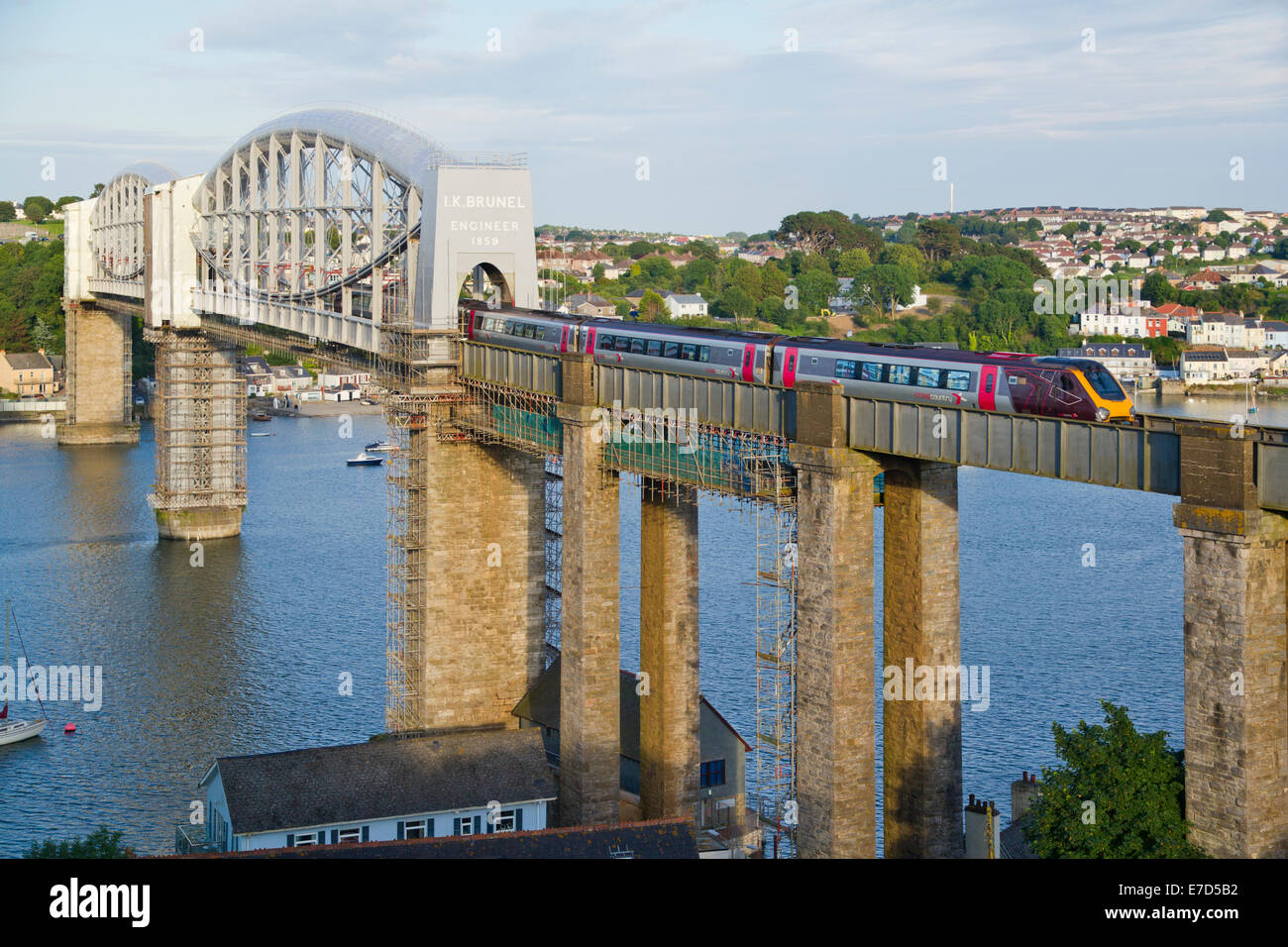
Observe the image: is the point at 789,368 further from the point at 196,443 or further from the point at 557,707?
the point at 196,443

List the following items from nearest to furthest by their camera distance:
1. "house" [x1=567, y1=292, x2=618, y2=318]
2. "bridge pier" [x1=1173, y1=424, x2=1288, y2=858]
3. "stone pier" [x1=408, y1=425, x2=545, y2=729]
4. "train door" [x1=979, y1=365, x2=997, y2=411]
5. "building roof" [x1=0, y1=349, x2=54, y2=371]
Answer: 1. "bridge pier" [x1=1173, y1=424, x2=1288, y2=858]
2. "train door" [x1=979, y1=365, x2=997, y2=411]
3. "stone pier" [x1=408, y1=425, x2=545, y2=729]
4. "building roof" [x1=0, y1=349, x2=54, y2=371]
5. "house" [x1=567, y1=292, x2=618, y2=318]

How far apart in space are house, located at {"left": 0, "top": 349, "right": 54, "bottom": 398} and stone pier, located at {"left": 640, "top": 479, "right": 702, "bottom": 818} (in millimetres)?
104694

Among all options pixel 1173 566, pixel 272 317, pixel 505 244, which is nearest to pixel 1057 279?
pixel 1173 566

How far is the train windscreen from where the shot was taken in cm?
2369

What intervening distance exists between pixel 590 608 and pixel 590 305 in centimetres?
11470

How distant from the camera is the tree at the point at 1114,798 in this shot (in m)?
20.0

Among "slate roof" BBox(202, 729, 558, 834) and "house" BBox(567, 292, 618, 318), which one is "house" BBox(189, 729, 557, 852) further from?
"house" BBox(567, 292, 618, 318)

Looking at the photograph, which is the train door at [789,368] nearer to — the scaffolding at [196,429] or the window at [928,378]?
the window at [928,378]

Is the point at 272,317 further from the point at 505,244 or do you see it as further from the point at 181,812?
the point at 181,812

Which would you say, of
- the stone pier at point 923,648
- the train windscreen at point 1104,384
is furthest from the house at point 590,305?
the train windscreen at point 1104,384

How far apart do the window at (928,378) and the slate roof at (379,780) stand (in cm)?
1156

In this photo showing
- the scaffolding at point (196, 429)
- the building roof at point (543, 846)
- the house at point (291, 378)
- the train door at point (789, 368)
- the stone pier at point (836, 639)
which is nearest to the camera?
the building roof at point (543, 846)

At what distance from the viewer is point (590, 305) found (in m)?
145

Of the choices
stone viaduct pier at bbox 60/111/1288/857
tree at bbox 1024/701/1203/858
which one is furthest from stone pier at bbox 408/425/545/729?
tree at bbox 1024/701/1203/858
